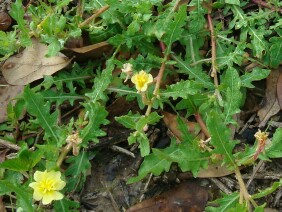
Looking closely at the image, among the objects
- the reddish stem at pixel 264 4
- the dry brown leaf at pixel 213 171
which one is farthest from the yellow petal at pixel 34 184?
the reddish stem at pixel 264 4

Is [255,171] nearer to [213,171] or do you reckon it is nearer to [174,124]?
[213,171]

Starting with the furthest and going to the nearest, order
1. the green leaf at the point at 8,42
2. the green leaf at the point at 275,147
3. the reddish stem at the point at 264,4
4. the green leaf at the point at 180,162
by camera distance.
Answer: the reddish stem at the point at 264,4
the green leaf at the point at 8,42
the green leaf at the point at 180,162
the green leaf at the point at 275,147

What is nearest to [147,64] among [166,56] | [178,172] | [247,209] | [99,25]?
[166,56]

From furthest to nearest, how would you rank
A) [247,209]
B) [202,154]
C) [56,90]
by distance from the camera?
1. [56,90]
2. [202,154]
3. [247,209]

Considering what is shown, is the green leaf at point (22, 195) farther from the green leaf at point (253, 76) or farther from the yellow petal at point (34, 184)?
the green leaf at point (253, 76)

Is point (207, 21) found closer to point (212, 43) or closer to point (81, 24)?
point (212, 43)

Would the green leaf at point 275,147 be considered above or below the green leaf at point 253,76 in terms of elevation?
below

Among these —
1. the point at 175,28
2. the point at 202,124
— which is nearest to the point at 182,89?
the point at 202,124
